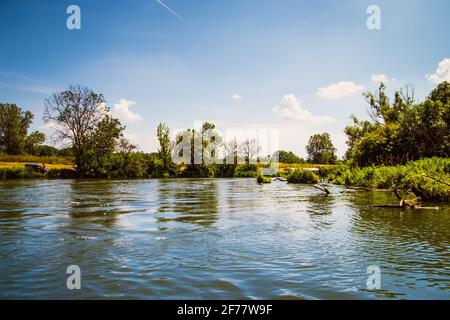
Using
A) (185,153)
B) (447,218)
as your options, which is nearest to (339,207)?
(447,218)

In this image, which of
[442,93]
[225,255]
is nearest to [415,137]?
[442,93]

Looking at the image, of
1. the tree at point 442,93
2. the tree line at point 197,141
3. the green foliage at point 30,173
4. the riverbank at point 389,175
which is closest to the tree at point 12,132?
the tree line at point 197,141

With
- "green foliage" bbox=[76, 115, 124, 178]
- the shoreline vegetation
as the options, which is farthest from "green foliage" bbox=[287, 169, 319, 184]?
"green foliage" bbox=[76, 115, 124, 178]

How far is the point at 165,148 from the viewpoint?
62.4m

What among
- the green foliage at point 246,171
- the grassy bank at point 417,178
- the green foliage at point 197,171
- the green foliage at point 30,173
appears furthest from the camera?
the green foliage at point 246,171

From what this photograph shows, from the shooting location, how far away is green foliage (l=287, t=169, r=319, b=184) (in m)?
40.2

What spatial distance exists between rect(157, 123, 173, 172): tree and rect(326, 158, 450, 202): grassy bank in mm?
35656

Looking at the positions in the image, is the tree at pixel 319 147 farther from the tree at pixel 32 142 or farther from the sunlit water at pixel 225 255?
the sunlit water at pixel 225 255

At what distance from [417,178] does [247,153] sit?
239 feet

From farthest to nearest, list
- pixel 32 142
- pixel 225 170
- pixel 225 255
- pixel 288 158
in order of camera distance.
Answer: pixel 288 158 < pixel 32 142 < pixel 225 170 < pixel 225 255

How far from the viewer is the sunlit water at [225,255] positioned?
5460mm

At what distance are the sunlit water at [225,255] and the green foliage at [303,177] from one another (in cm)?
2699

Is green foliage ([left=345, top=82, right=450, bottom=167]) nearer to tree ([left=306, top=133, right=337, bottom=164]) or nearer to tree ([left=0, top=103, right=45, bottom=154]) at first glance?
tree ([left=0, top=103, right=45, bottom=154])

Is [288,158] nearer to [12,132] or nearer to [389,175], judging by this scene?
[12,132]
